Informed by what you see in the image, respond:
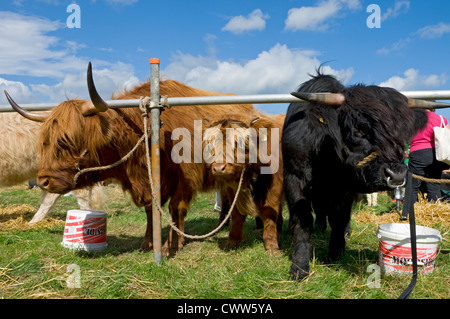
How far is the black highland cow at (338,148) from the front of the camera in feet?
8.13

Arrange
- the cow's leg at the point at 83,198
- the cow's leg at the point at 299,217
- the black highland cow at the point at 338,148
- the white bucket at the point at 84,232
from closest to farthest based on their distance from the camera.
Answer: the black highland cow at the point at 338,148 < the cow's leg at the point at 299,217 < the white bucket at the point at 84,232 < the cow's leg at the point at 83,198

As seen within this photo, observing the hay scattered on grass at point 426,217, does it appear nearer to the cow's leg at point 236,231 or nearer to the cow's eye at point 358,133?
the cow's leg at point 236,231

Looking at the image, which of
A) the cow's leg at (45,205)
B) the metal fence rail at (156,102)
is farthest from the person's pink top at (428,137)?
the cow's leg at (45,205)

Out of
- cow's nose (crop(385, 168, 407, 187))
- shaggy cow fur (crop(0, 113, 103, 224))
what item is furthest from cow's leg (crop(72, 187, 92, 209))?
cow's nose (crop(385, 168, 407, 187))

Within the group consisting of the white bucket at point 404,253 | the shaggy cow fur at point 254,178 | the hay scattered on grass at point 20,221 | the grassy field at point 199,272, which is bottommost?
the grassy field at point 199,272

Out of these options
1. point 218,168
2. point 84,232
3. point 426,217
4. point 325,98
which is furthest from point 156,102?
point 426,217

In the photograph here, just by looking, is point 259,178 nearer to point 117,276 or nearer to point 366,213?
point 117,276

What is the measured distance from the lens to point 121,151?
3775 mm

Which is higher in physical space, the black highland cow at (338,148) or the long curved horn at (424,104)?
the long curved horn at (424,104)

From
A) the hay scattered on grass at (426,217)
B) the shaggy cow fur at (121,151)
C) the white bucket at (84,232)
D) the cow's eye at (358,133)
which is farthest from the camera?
the hay scattered on grass at (426,217)

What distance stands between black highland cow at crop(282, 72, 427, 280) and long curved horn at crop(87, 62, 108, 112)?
186cm

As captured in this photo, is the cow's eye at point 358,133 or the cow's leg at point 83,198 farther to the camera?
the cow's leg at point 83,198

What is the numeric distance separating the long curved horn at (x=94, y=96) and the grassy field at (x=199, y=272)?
1.62 meters
